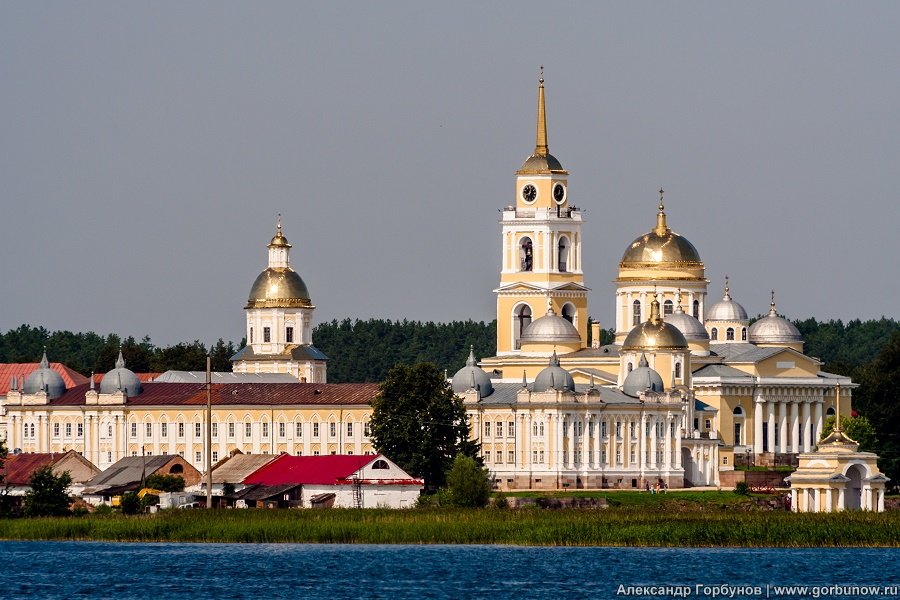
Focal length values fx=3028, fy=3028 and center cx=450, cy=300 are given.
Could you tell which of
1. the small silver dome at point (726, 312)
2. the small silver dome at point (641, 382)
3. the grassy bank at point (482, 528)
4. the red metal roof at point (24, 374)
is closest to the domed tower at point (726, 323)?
the small silver dome at point (726, 312)

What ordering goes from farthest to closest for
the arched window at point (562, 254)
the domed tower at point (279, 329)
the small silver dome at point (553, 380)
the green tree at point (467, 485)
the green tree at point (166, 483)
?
1. the domed tower at point (279, 329)
2. the arched window at point (562, 254)
3. the small silver dome at point (553, 380)
4. the green tree at point (166, 483)
5. the green tree at point (467, 485)

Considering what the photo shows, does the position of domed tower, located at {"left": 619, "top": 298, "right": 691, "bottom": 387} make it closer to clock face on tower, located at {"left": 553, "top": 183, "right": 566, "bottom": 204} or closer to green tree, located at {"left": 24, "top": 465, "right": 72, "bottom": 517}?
clock face on tower, located at {"left": 553, "top": 183, "right": 566, "bottom": 204}

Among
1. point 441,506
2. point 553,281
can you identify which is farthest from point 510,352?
point 441,506

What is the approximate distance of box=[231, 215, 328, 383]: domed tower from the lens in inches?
6550

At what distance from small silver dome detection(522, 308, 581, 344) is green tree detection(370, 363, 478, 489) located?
1906 cm

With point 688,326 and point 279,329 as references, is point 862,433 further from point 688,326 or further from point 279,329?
point 279,329

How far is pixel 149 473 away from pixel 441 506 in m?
22.1

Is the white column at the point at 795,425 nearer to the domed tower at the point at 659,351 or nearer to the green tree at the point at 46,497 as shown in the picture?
the domed tower at the point at 659,351

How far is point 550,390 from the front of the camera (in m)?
140

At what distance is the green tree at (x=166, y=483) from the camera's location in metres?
129

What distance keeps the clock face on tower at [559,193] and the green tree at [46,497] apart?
4675 cm

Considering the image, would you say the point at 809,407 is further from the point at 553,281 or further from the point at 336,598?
the point at 336,598

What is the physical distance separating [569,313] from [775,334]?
1310cm

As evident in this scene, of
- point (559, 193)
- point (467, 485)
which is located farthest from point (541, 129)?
point (467, 485)
